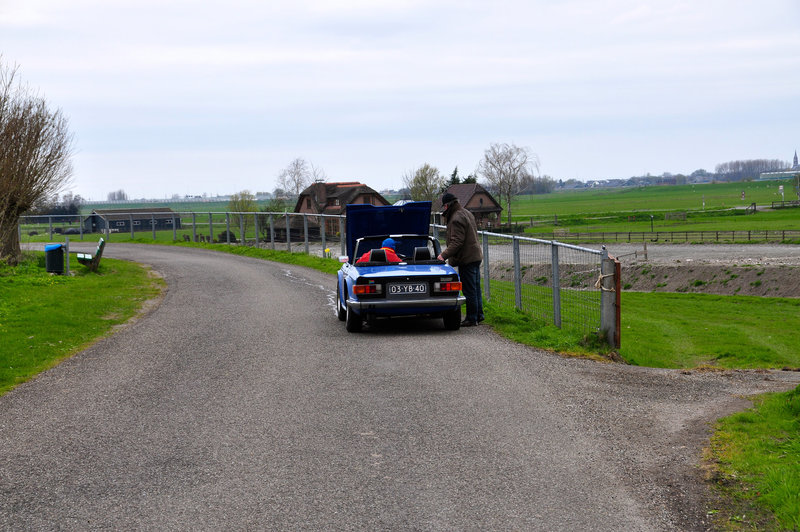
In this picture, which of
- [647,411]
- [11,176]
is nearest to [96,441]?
[647,411]

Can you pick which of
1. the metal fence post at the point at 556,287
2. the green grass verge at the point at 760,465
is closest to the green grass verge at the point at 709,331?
the metal fence post at the point at 556,287

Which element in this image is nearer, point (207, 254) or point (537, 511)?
point (537, 511)

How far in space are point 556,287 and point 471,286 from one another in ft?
4.82

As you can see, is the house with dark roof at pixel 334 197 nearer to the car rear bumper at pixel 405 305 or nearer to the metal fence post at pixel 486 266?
the metal fence post at pixel 486 266

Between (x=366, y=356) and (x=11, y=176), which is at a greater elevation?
(x=11, y=176)

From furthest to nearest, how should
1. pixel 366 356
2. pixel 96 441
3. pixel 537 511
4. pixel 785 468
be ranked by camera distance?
pixel 366 356 < pixel 96 441 < pixel 785 468 < pixel 537 511

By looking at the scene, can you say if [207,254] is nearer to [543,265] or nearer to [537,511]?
[543,265]

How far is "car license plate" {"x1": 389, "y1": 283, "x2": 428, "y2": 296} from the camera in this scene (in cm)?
1158

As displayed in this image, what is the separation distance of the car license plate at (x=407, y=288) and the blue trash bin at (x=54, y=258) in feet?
44.1

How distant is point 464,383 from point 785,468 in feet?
12.1

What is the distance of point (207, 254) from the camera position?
102 feet

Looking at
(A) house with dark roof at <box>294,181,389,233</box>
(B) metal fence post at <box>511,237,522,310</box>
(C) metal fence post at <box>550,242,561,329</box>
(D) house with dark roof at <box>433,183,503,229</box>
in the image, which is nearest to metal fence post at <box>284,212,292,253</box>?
(B) metal fence post at <box>511,237,522,310</box>

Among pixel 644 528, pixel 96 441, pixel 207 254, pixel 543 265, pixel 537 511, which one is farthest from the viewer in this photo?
pixel 207 254

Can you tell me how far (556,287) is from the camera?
11.6 meters
